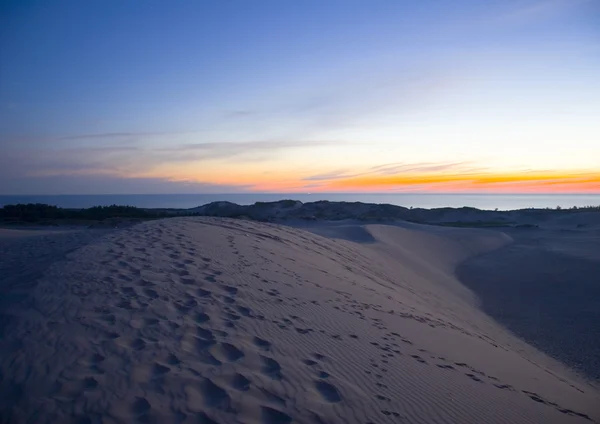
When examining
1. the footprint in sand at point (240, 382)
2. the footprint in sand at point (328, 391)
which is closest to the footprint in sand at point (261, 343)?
the footprint in sand at point (240, 382)

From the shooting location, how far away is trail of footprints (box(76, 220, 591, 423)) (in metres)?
3.60

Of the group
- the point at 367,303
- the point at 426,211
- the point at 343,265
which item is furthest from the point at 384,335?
A: the point at 426,211

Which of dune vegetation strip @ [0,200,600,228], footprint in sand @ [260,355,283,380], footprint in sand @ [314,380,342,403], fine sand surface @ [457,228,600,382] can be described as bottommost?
fine sand surface @ [457,228,600,382]

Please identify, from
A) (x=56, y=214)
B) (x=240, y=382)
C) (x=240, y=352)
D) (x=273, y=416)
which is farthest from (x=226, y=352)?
(x=56, y=214)

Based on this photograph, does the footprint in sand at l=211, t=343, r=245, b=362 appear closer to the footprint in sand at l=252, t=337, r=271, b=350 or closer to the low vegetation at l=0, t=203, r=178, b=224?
the footprint in sand at l=252, t=337, r=271, b=350

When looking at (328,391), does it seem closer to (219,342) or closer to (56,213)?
(219,342)

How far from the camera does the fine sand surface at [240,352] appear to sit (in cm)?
344

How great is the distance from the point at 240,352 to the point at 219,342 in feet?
0.96

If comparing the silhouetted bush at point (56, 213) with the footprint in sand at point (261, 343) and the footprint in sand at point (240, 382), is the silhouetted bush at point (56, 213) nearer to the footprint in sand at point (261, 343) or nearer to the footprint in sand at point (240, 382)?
the footprint in sand at point (261, 343)

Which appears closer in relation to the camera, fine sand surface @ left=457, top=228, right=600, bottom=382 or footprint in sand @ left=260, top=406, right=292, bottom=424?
footprint in sand @ left=260, top=406, right=292, bottom=424

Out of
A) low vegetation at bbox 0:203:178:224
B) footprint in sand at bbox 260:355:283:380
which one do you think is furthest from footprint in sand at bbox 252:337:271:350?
low vegetation at bbox 0:203:178:224

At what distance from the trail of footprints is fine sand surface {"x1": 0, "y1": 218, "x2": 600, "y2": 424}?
2 cm

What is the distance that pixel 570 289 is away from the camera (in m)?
13.1

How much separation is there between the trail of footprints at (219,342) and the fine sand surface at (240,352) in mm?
19
